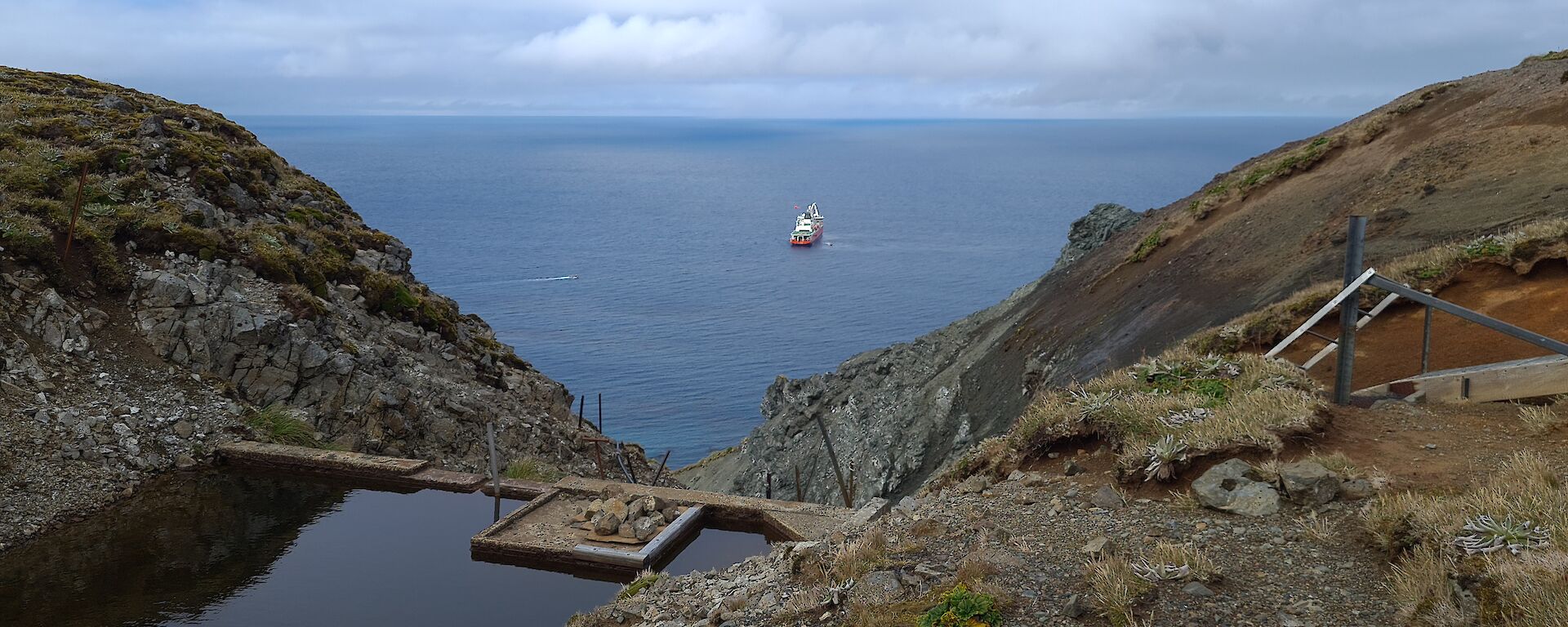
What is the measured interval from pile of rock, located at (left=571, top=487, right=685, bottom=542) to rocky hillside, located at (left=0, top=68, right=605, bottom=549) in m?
7.28

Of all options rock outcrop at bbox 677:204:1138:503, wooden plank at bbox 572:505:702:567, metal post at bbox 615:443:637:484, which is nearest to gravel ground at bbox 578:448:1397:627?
wooden plank at bbox 572:505:702:567

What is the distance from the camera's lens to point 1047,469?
11.6m

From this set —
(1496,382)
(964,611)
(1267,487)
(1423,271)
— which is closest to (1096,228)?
(1423,271)

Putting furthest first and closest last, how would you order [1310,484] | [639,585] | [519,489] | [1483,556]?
[519,489] < [639,585] < [1310,484] < [1483,556]

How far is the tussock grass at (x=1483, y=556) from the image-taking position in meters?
6.55

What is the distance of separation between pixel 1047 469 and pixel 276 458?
15080mm

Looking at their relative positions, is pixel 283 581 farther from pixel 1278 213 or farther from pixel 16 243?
pixel 1278 213

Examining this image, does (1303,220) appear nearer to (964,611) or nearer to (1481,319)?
(1481,319)

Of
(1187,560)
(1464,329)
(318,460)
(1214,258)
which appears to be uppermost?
(1214,258)

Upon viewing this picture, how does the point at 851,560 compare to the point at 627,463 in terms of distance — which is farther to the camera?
the point at 627,463

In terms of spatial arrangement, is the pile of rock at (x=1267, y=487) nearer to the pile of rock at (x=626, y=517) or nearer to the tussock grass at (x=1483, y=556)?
the tussock grass at (x=1483, y=556)

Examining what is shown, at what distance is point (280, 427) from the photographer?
69.3 feet

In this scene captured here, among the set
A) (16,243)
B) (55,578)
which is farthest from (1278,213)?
(16,243)

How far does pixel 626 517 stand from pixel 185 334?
1215 cm
